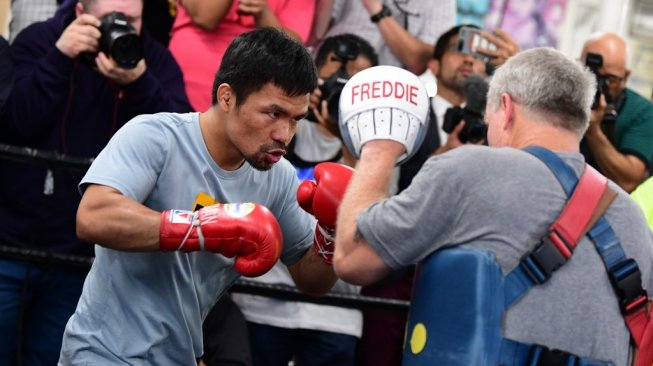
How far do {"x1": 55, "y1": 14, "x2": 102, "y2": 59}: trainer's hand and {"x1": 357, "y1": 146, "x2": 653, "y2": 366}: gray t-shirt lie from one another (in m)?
1.81

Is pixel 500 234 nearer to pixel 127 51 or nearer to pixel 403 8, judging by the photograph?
pixel 127 51

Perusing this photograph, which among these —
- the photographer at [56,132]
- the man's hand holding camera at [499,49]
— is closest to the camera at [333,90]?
the photographer at [56,132]

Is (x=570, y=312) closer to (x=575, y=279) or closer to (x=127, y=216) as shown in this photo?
(x=575, y=279)

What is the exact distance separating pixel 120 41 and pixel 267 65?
3.44 ft

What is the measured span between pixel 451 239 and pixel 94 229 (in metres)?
1.00

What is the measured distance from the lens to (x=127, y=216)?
2.85 m

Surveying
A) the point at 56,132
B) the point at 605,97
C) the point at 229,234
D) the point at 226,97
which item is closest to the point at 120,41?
the point at 56,132

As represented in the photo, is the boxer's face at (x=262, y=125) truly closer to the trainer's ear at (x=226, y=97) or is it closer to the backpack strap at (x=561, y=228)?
the trainer's ear at (x=226, y=97)

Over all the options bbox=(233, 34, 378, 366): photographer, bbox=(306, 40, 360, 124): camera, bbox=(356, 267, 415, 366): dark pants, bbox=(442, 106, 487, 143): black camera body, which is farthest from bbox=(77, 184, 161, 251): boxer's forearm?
bbox=(442, 106, 487, 143): black camera body

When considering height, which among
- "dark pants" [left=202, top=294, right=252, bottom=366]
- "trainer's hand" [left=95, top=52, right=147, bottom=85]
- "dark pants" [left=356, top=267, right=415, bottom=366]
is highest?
"trainer's hand" [left=95, top=52, right=147, bottom=85]

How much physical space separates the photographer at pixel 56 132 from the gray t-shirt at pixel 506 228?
71.0 inches

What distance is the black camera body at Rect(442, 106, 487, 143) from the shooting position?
4.81 meters

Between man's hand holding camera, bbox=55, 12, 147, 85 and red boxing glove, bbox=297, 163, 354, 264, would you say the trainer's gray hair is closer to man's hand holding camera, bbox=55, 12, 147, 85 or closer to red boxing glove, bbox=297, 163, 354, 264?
red boxing glove, bbox=297, 163, 354, 264

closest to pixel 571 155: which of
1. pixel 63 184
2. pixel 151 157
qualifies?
pixel 151 157
